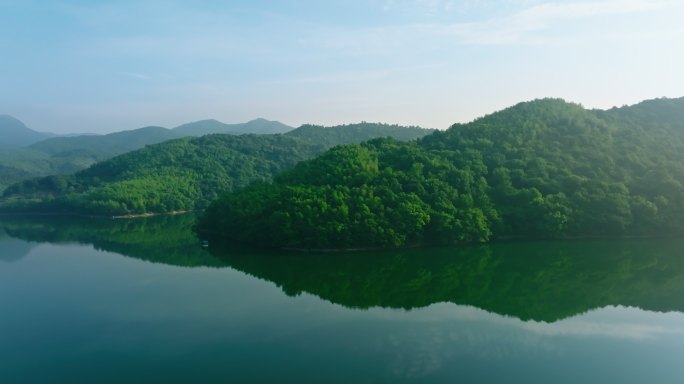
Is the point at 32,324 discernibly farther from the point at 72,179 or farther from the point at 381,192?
the point at 72,179

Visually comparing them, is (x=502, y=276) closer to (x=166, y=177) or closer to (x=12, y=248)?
(x=12, y=248)

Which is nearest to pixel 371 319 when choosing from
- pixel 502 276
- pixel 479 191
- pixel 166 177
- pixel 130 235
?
pixel 502 276

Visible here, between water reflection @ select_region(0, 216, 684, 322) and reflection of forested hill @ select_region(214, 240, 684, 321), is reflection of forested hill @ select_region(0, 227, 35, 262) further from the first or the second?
reflection of forested hill @ select_region(214, 240, 684, 321)

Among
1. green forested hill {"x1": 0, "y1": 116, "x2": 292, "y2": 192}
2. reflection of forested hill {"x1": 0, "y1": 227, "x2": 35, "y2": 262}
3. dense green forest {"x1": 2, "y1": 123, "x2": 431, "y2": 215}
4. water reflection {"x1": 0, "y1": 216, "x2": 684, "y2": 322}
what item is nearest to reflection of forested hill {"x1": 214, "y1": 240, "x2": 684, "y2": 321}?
water reflection {"x1": 0, "y1": 216, "x2": 684, "y2": 322}

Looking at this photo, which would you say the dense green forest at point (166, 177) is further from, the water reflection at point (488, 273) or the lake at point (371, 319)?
the lake at point (371, 319)

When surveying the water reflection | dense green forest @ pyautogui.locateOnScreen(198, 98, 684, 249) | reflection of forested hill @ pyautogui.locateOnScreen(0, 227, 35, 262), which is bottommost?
reflection of forested hill @ pyautogui.locateOnScreen(0, 227, 35, 262)
